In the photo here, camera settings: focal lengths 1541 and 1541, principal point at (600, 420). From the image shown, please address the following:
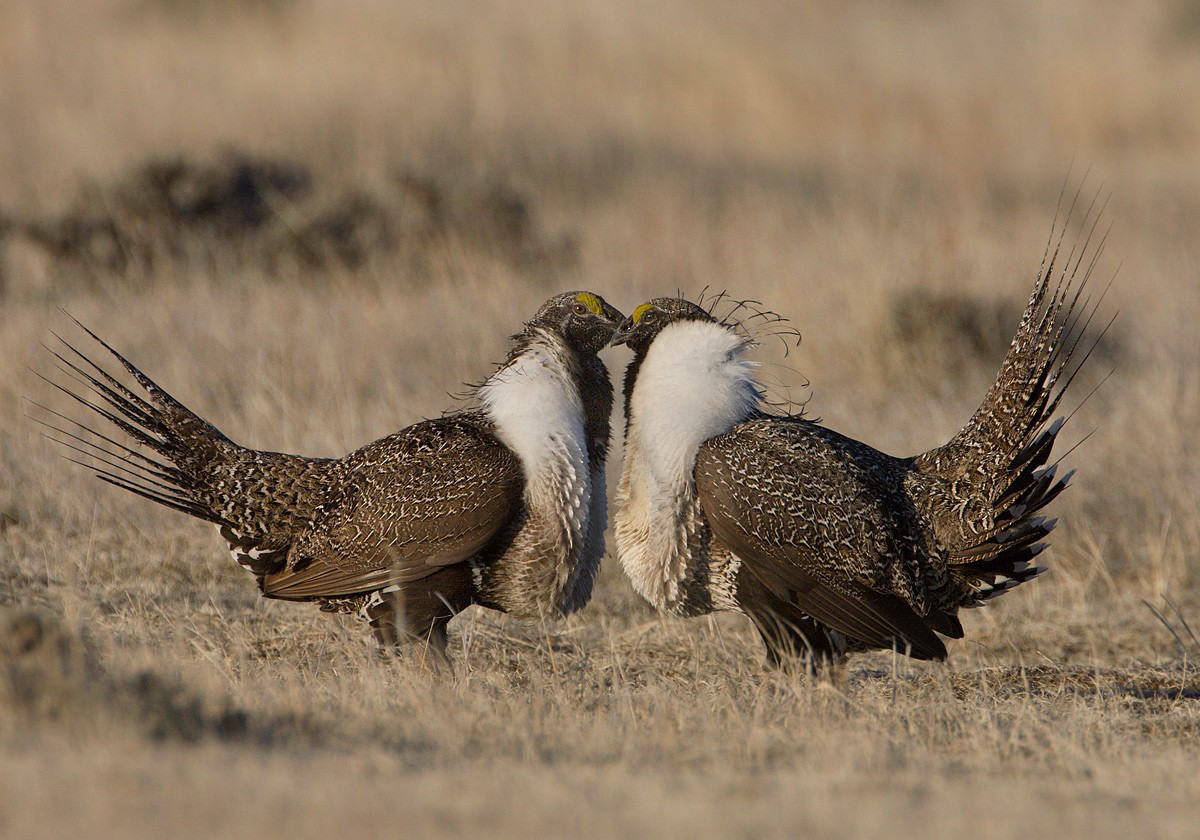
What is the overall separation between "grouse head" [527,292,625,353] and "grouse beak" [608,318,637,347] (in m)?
0.04

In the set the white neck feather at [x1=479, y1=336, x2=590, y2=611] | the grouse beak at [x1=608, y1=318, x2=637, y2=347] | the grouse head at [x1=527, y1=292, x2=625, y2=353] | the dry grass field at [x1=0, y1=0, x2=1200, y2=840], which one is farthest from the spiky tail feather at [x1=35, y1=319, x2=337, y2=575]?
the grouse beak at [x1=608, y1=318, x2=637, y2=347]

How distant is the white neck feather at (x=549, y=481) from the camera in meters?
4.61

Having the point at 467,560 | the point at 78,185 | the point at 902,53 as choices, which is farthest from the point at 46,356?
the point at 902,53

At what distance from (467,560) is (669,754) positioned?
1207mm

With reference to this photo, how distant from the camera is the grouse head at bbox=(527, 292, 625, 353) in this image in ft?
16.2

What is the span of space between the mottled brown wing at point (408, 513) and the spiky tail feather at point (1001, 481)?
53.4 inches

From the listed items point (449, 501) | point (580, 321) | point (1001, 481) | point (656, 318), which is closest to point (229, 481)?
point (449, 501)

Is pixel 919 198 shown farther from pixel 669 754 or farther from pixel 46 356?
pixel 669 754

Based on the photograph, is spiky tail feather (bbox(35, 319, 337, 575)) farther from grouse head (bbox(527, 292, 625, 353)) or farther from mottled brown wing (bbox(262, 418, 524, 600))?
grouse head (bbox(527, 292, 625, 353))

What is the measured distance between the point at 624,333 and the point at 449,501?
32.0 inches

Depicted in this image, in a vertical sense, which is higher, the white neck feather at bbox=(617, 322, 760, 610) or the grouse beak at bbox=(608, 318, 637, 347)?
the grouse beak at bbox=(608, 318, 637, 347)

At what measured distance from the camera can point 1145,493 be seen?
711 centimetres

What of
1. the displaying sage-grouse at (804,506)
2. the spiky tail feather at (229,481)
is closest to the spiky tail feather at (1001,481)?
the displaying sage-grouse at (804,506)

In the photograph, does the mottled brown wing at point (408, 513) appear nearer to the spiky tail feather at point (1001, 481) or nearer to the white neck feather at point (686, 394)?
the white neck feather at point (686, 394)
